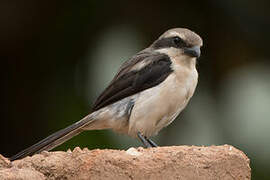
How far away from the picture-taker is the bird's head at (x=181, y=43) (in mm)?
7691

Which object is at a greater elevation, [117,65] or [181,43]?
[181,43]

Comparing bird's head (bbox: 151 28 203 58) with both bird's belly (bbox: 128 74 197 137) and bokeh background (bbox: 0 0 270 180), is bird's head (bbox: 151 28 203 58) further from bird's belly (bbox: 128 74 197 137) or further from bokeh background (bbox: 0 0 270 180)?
bokeh background (bbox: 0 0 270 180)

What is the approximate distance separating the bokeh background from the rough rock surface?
10.3 ft

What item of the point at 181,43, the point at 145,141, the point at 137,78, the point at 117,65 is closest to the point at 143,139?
the point at 145,141

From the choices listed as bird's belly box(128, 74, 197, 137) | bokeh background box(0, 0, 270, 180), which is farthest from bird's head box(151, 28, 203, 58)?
bokeh background box(0, 0, 270, 180)

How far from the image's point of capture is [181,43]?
7.77 meters

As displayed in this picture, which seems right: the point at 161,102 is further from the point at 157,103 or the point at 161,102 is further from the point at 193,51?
the point at 193,51

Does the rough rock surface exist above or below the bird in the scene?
above

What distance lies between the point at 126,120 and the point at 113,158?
2439mm

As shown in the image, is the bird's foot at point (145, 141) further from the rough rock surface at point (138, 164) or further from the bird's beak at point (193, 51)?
the rough rock surface at point (138, 164)

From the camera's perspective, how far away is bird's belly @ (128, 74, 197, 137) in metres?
7.47

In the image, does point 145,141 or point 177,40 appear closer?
point 145,141

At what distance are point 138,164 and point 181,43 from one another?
9.02 ft

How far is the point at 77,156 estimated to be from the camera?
206 inches
